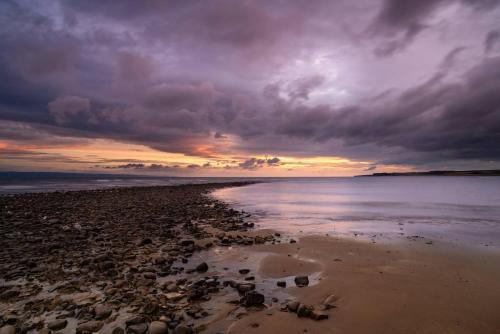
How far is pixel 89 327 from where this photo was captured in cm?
547

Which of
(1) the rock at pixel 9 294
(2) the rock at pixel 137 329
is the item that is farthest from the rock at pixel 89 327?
(1) the rock at pixel 9 294

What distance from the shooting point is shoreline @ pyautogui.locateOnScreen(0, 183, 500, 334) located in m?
5.62

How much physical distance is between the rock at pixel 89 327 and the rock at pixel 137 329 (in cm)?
65

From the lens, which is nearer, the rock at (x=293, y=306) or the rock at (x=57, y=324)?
the rock at (x=57, y=324)

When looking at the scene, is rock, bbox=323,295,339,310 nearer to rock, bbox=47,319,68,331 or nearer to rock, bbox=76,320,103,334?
rock, bbox=76,320,103,334

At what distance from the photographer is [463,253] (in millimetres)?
10633

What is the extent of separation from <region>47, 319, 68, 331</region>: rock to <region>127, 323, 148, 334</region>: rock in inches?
52.3

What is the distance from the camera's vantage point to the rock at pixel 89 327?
5359 millimetres

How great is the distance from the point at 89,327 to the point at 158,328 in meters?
1.36

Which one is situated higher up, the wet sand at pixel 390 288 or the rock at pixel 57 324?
the wet sand at pixel 390 288

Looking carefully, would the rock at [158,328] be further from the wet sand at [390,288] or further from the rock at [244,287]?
the rock at [244,287]

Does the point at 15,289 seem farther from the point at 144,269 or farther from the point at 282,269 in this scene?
the point at 282,269

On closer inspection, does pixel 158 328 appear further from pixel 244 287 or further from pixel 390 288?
pixel 390 288

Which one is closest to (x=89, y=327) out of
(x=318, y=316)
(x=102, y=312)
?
(x=102, y=312)
